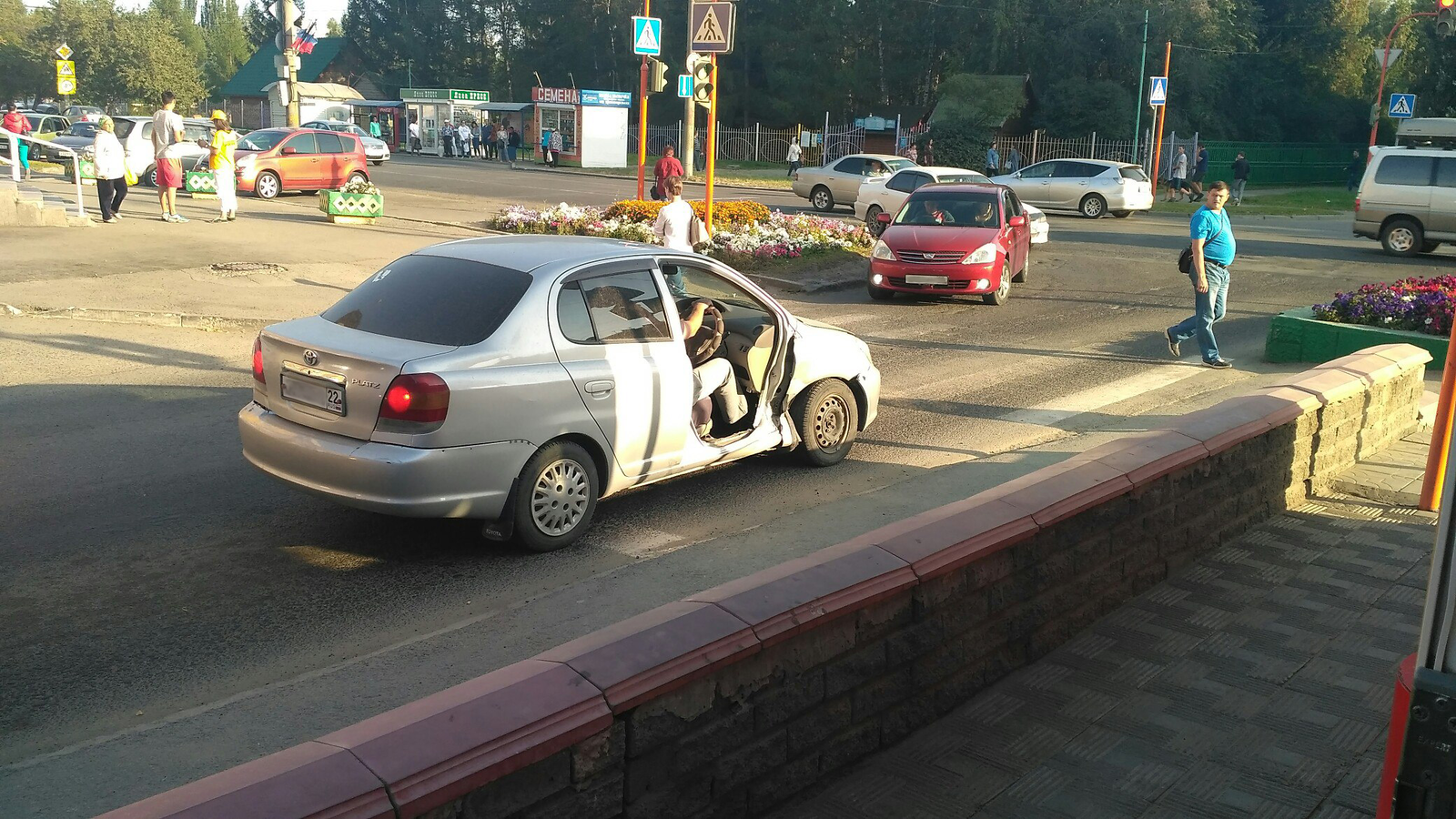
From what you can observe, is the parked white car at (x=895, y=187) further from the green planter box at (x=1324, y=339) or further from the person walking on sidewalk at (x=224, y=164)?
the person walking on sidewalk at (x=224, y=164)

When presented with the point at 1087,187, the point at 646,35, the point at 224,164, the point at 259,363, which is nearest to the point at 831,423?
the point at 259,363

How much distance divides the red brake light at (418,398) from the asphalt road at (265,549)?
830mm

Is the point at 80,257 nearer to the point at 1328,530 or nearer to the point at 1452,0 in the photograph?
the point at 1328,530

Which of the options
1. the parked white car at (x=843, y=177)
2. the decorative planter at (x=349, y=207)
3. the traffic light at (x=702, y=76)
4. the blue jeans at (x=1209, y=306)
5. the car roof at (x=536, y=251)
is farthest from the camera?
the parked white car at (x=843, y=177)

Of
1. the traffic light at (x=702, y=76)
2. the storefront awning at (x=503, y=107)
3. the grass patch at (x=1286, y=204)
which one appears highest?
the storefront awning at (x=503, y=107)

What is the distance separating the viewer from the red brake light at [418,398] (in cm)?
599

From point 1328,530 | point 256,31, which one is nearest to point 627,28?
point 256,31

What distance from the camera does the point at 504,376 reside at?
623 centimetres

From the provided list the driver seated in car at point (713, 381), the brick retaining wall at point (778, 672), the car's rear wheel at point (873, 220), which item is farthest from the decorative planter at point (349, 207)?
the brick retaining wall at point (778, 672)

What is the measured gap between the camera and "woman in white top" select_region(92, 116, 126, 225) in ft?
63.9

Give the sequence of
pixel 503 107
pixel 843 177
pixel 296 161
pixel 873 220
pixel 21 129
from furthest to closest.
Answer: pixel 503 107
pixel 21 129
pixel 843 177
pixel 296 161
pixel 873 220

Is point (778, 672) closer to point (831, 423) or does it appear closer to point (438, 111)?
point (831, 423)

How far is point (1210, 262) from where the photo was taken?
1230cm

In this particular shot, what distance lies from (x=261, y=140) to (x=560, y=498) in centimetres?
2387
